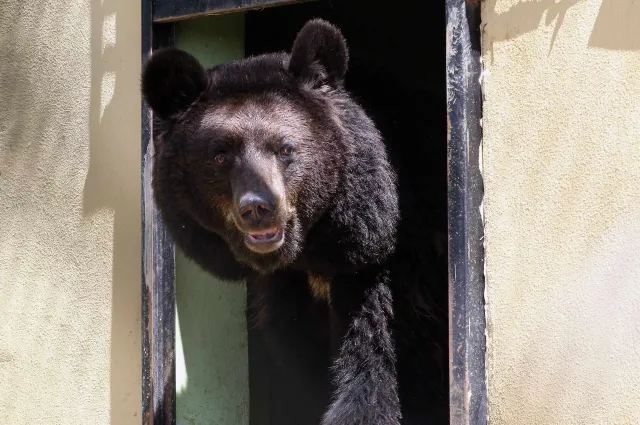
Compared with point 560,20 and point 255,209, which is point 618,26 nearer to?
point 560,20

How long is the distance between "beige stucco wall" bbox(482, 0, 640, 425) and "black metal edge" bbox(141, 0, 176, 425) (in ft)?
5.95

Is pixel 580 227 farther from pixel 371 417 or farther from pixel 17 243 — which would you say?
pixel 17 243

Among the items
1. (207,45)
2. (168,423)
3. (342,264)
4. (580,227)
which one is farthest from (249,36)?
(580,227)

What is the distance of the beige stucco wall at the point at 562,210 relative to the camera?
3.26 m

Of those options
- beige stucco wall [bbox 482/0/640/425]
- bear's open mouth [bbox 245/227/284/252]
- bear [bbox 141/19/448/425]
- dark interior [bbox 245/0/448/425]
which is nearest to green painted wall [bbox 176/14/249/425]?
dark interior [bbox 245/0/448/425]

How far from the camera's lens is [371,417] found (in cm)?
379

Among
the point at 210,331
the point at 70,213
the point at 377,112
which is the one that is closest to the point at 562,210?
the point at 377,112

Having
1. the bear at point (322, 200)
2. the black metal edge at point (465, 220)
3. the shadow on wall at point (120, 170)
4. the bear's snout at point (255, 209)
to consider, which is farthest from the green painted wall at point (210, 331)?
the black metal edge at point (465, 220)

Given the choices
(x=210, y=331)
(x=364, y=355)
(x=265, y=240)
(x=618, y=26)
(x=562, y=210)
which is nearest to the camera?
(x=618, y=26)

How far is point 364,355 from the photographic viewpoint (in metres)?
3.94

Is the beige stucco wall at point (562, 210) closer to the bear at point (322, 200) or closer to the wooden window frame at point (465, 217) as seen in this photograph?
the wooden window frame at point (465, 217)

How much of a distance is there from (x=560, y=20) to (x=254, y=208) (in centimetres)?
151

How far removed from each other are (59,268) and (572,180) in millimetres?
2939

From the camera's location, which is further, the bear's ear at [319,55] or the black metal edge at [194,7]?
the black metal edge at [194,7]
